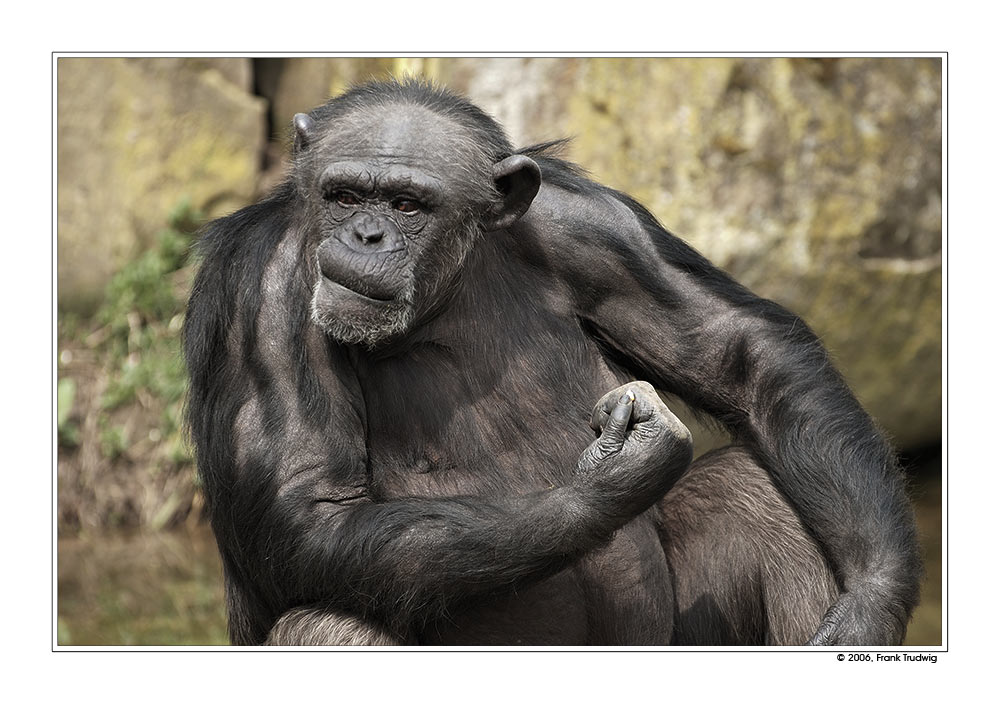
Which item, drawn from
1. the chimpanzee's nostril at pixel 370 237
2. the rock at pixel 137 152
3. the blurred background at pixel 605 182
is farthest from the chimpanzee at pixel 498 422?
the rock at pixel 137 152

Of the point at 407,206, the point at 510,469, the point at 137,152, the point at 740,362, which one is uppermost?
the point at 137,152

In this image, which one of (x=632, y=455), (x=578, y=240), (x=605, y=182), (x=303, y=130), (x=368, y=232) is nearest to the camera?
(x=632, y=455)

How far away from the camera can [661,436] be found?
11.6ft

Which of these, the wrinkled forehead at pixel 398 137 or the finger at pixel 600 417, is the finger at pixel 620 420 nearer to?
the finger at pixel 600 417

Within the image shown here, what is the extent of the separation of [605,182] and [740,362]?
12.0 feet

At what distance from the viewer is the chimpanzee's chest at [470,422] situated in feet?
13.1

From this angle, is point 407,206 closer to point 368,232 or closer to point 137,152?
point 368,232

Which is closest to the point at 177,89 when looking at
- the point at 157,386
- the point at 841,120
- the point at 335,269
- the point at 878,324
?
the point at 157,386

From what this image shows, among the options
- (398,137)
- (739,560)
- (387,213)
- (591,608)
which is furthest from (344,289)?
(739,560)

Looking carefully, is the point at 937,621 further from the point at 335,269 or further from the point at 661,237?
the point at 335,269

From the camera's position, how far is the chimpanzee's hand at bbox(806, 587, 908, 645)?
3814mm

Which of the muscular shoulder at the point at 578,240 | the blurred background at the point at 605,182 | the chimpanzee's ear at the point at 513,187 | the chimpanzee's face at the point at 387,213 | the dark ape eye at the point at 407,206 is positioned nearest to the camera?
the chimpanzee's face at the point at 387,213

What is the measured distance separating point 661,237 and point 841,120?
4017 millimetres

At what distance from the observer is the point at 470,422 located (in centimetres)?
405
